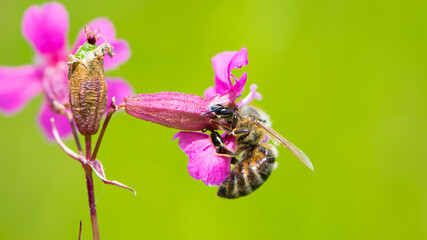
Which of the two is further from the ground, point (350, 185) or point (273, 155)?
point (350, 185)

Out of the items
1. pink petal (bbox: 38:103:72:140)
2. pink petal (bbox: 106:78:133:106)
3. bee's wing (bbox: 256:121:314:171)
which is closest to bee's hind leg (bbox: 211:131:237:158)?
bee's wing (bbox: 256:121:314:171)

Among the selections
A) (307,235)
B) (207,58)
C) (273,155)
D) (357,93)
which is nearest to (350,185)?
(307,235)

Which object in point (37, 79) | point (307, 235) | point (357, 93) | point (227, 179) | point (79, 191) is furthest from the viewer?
point (357, 93)

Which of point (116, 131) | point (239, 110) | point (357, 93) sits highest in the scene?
point (357, 93)

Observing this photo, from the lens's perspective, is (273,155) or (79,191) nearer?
(273,155)

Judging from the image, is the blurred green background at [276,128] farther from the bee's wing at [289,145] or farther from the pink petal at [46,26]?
the bee's wing at [289,145]

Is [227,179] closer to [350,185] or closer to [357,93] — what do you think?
[350,185]
